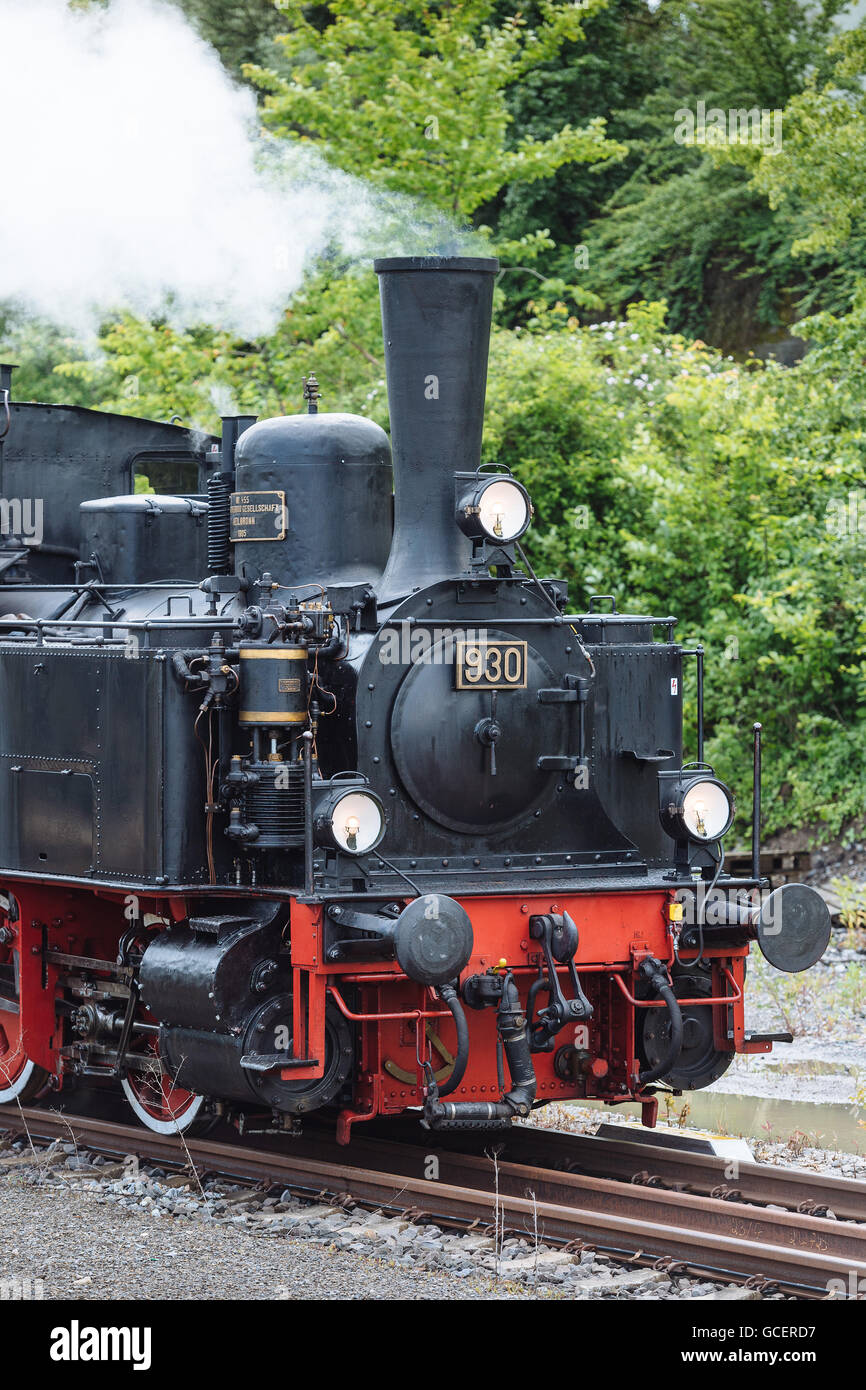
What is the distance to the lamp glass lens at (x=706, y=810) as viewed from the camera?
765cm

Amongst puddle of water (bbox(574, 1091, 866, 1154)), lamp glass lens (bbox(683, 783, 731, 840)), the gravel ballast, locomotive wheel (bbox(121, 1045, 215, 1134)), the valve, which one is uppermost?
lamp glass lens (bbox(683, 783, 731, 840))

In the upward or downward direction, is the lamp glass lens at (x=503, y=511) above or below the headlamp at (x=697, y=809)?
above

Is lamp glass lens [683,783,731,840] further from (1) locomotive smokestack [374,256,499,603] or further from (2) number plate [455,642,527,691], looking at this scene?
(1) locomotive smokestack [374,256,499,603]

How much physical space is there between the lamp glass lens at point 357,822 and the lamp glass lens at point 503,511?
1265mm

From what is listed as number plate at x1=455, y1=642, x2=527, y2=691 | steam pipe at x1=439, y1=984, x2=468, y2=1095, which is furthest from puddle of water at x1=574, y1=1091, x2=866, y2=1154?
number plate at x1=455, y1=642, x2=527, y2=691

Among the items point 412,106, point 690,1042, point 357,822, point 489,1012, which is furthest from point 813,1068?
point 412,106

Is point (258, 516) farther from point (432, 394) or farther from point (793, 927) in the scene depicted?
point (793, 927)

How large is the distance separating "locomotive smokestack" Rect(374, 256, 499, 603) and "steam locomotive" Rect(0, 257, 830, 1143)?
0.05 feet

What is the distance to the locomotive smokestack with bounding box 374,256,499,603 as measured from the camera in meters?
7.21

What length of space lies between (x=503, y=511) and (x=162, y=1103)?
315 centimetres

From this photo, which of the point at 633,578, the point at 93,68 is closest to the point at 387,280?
the point at 93,68

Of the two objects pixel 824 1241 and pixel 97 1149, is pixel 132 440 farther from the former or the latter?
pixel 824 1241

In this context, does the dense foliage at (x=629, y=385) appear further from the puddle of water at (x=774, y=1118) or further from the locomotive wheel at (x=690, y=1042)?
the locomotive wheel at (x=690, y=1042)

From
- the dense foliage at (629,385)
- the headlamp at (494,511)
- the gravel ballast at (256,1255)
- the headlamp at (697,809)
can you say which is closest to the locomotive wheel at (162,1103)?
the gravel ballast at (256,1255)
